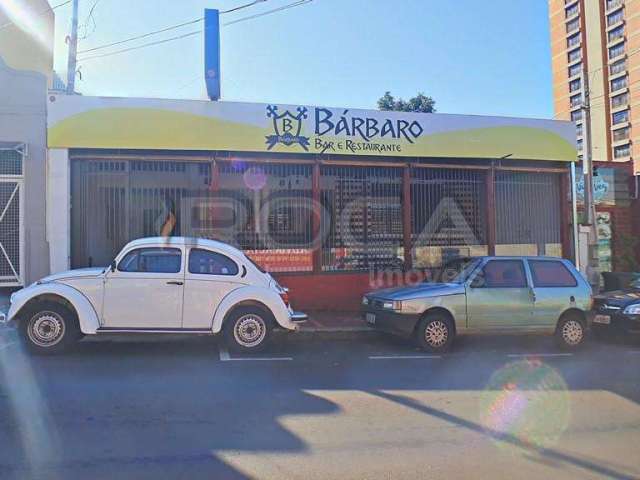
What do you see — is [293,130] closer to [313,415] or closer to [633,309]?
[633,309]

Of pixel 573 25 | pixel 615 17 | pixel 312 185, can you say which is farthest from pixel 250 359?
pixel 573 25

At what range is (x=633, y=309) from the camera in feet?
30.0

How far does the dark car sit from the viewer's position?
912 centimetres

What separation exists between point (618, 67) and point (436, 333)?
73632mm

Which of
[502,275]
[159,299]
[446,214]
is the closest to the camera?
[159,299]

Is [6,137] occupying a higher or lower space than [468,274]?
higher

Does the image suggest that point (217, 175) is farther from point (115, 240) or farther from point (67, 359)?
point (67, 359)

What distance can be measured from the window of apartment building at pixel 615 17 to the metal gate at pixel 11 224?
75955 mm

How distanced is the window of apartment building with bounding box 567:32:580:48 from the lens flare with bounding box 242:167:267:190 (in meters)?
76.9

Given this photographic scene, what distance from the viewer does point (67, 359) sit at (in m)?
7.27

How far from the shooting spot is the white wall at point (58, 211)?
11.0m

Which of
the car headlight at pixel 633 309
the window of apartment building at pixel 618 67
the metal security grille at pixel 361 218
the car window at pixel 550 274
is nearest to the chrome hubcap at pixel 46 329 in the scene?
the metal security grille at pixel 361 218

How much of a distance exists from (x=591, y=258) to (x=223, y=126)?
897 centimetres

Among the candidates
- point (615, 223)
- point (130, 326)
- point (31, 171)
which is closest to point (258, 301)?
point (130, 326)
